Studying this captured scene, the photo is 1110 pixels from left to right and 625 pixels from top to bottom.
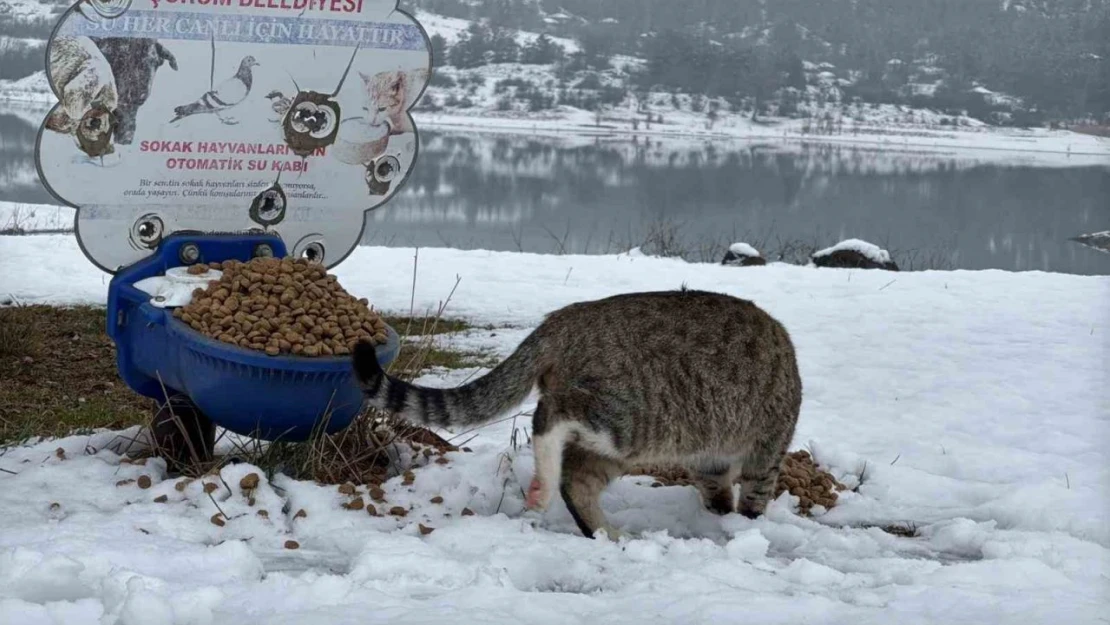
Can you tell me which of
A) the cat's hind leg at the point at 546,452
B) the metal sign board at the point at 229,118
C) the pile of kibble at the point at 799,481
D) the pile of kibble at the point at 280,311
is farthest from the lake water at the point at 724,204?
the cat's hind leg at the point at 546,452

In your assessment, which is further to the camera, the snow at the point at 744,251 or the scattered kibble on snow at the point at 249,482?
the snow at the point at 744,251

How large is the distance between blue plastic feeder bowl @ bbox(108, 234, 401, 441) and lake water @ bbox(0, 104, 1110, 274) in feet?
22.9

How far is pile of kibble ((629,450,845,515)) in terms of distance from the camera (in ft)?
14.7

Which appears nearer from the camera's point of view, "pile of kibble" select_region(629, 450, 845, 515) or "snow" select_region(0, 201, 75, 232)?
"pile of kibble" select_region(629, 450, 845, 515)

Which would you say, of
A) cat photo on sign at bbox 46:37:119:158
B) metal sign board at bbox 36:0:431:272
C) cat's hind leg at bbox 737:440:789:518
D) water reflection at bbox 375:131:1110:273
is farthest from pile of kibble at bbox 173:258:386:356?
A: water reflection at bbox 375:131:1110:273

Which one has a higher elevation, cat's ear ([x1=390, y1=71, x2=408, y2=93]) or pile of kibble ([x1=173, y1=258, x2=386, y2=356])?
cat's ear ([x1=390, y1=71, x2=408, y2=93])

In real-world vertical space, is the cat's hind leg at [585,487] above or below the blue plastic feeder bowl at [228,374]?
below

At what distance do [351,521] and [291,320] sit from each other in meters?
0.75

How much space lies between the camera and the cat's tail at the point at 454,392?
366cm

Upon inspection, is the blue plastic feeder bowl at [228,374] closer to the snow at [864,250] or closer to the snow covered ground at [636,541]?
the snow covered ground at [636,541]

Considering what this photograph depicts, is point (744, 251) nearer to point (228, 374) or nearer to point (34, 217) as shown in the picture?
point (34, 217)

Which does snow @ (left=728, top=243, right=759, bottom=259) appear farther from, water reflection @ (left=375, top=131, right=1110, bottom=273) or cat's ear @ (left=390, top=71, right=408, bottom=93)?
cat's ear @ (left=390, top=71, right=408, bottom=93)

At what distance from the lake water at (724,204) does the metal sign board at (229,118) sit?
22.2ft

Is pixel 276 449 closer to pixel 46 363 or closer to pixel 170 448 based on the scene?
pixel 170 448
